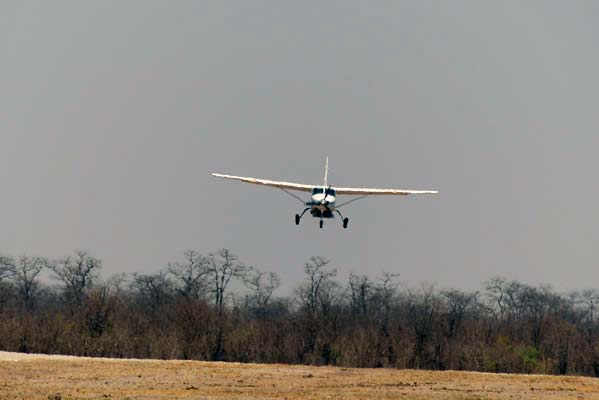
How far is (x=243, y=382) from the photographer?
8850 centimetres

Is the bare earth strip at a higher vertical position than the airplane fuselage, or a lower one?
lower

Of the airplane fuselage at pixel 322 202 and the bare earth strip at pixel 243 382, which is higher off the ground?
the airplane fuselage at pixel 322 202

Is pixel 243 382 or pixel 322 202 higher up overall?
pixel 322 202

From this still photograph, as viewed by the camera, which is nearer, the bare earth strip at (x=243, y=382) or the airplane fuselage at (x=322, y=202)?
the bare earth strip at (x=243, y=382)

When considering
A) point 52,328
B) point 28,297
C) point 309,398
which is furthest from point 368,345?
point 28,297

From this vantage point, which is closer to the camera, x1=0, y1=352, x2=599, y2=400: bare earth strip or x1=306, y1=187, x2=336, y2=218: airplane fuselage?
x1=0, y1=352, x2=599, y2=400: bare earth strip

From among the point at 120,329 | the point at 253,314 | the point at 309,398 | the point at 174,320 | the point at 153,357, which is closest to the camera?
the point at 309,398

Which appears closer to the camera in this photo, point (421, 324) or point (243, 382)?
point (243, 382)

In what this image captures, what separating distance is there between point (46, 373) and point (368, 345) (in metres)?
36.3

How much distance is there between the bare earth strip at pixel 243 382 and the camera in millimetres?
80812

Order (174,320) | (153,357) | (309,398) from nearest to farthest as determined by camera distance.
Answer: (309,398)
(153,357)
(174,320)

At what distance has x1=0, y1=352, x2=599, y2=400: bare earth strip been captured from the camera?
80.8 meters

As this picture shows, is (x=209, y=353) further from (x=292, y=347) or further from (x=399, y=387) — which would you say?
(x=399, y=387)

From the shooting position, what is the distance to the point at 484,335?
450ft
